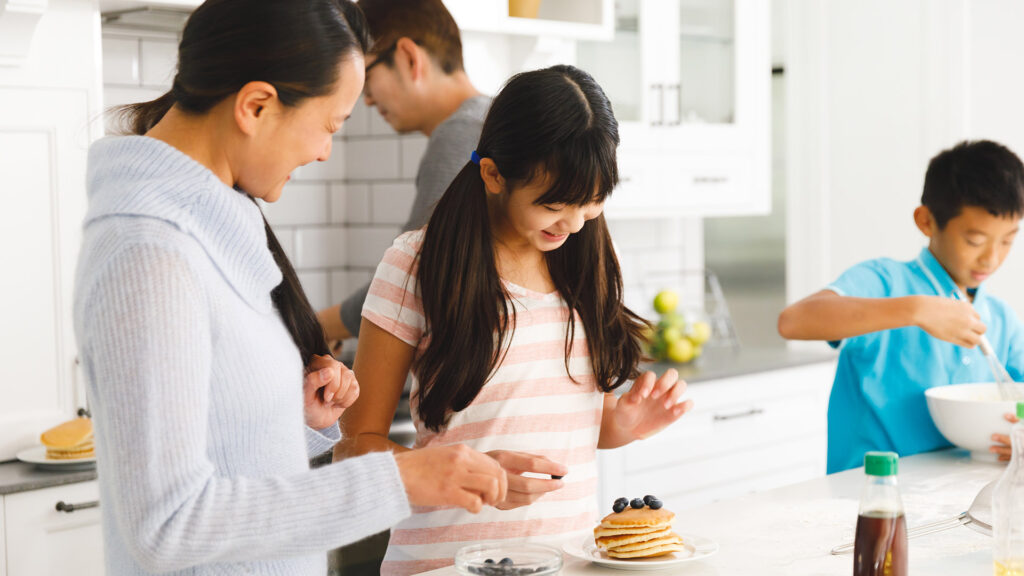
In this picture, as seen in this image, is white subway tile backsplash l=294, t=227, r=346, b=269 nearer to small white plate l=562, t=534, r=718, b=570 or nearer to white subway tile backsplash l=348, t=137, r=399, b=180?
white subway tile backsplash l=348, t=137, r=399, b=180

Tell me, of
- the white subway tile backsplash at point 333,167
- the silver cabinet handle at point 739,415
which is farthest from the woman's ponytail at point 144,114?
the silver cabinet handle at point 739,415

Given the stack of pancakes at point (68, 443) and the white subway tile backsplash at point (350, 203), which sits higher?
the white subway tile backsplash at point (350, 203)

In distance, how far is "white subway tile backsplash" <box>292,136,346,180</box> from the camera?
10.4 feet

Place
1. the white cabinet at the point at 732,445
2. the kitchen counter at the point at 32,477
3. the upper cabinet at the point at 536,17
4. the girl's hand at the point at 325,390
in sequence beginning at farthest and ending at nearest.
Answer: the white cabinet at the point at 732,445 → the upper cabinet at the point at 536,17 → the kitchen counter at the point at 32,477 → the girl's hand at the point at 325,390

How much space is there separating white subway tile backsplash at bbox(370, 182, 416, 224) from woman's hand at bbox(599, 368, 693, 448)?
156 cm

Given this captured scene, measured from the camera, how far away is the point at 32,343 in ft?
7.25

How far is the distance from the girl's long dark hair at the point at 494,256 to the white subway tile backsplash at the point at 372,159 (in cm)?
148

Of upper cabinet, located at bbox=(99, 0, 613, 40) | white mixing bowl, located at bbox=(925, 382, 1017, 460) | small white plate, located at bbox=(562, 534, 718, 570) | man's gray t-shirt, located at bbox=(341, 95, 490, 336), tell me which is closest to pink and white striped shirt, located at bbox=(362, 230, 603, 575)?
small white plate, located at bbox=(562, 534, 718, 570)

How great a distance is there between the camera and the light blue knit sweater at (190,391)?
94 cm

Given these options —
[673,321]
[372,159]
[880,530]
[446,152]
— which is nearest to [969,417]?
[880,530]

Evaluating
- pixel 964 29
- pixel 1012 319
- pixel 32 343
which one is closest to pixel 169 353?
pixel 32 343

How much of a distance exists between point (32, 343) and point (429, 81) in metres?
0.98

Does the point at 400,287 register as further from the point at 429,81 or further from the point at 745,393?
the point at 745,393

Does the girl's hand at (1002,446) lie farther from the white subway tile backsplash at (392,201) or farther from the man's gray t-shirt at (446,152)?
the white subway tile backsplash at (392,201)
